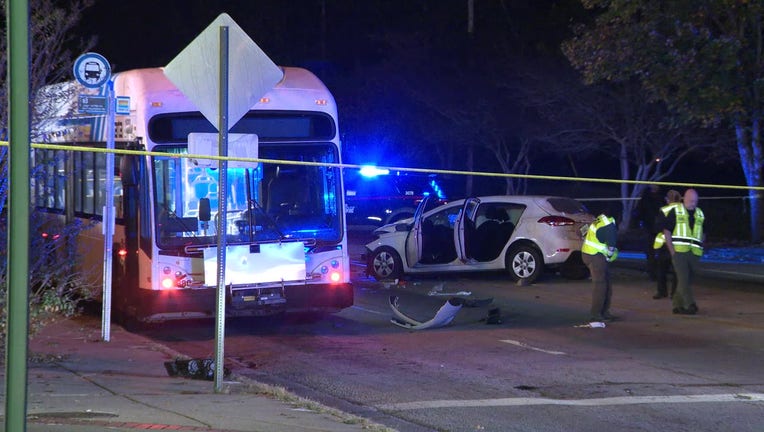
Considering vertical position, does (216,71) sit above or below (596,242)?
above

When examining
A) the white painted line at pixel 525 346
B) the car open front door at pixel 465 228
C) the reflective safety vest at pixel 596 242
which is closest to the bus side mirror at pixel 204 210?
the white painted line at pixel 525 346

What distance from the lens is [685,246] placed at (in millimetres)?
13828

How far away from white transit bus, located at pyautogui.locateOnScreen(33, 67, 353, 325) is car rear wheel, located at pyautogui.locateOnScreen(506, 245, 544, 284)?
18.7 feet

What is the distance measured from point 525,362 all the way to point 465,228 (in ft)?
23.5

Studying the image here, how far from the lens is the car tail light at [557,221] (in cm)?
1728

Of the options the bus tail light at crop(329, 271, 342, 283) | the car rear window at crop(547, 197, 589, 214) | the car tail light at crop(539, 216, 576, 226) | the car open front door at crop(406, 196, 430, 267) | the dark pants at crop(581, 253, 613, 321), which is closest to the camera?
the bus tail light at crop(329, 271, 342, 283)

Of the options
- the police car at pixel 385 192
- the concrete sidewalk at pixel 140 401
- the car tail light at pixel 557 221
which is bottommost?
the concrete sidewalk at pixel 140 401

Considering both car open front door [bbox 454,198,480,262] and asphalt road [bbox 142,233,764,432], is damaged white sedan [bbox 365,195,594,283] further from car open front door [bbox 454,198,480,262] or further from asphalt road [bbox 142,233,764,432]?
asphalt road [bbox 142,233,764,432]

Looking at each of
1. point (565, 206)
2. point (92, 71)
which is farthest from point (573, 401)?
point (565, 206)

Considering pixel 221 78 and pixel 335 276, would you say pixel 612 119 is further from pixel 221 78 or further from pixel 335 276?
pixel 221 78

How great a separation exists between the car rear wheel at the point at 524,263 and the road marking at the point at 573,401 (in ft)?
28.7

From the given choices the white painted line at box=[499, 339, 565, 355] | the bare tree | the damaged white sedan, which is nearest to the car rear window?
the damaged white sedan

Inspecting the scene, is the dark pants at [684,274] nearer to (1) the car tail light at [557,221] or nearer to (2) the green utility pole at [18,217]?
(1) the car tail light at [557,221]

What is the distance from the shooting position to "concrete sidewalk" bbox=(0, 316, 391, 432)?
7.20 meters
